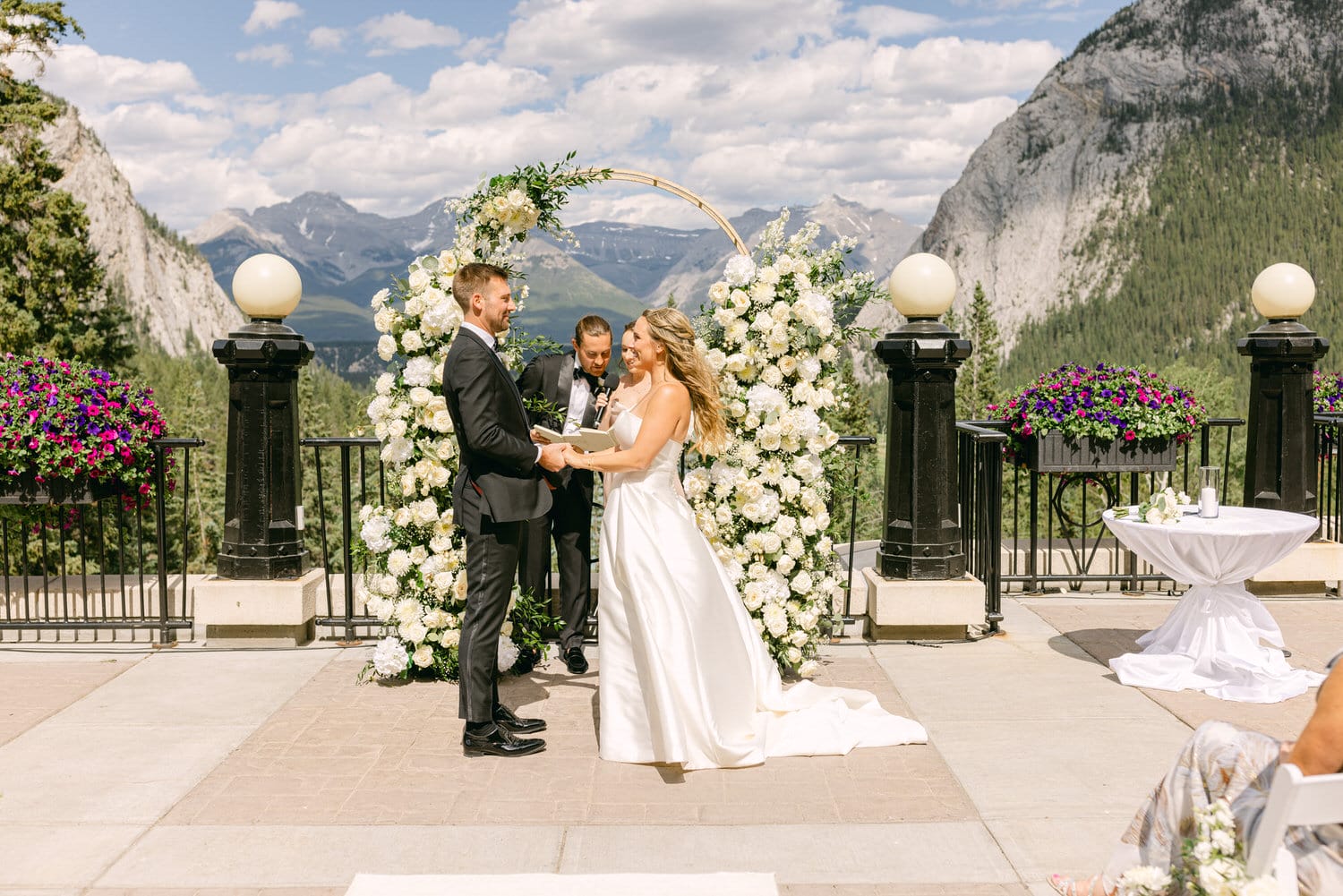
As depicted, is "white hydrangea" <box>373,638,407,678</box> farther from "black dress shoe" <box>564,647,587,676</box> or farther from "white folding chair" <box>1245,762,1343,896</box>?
"white folding chair" <box>1245,762,1343,896</box>

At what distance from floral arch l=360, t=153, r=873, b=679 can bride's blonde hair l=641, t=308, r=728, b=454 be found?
2.49ft

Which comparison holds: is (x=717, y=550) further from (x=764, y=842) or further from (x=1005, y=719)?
(x=764, y=842)

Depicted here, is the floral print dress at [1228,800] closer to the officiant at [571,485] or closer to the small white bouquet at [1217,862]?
the small white bouquet at [1217,862]

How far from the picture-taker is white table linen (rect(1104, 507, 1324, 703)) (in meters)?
6.00

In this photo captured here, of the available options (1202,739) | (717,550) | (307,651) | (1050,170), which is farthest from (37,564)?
(1050,170)

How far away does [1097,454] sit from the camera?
27.3 ft

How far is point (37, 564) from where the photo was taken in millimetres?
30703

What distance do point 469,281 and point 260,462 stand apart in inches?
107

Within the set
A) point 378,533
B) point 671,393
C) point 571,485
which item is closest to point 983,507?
point 571,485

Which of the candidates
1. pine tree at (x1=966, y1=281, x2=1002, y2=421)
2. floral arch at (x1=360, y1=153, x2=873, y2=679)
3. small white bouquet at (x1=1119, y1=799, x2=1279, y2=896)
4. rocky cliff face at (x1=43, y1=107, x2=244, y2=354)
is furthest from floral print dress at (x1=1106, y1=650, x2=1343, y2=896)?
rocky cliff face at (x1=43, y1=107, x2=244, y2=354)

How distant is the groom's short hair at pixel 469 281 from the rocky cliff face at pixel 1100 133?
15311 centimetres

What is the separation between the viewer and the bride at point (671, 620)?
5.01 metres

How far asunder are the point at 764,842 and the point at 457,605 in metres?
2.80

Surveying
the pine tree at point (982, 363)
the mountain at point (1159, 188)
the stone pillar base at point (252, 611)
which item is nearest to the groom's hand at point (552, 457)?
the stone pillar base at point (252, 611)
